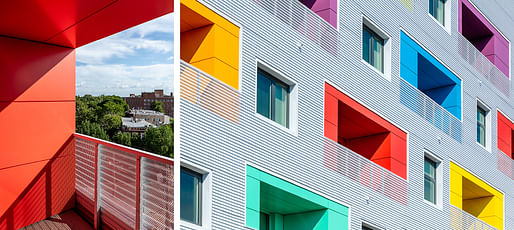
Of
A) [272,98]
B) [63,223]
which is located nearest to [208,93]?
[272,98]

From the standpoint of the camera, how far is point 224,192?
994 centimetres

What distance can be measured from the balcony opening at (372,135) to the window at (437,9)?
4.54m

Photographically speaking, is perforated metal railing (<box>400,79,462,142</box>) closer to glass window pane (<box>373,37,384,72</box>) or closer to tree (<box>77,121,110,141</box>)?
glass window pane (<box>373,37,384,72</box>)

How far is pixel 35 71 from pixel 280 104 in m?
4.43

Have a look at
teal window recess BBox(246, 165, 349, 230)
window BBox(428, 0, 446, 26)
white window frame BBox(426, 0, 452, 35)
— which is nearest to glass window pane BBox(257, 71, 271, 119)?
teal window recess BBox(246, 165, 349, 230)

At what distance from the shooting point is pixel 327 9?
42.9 ft

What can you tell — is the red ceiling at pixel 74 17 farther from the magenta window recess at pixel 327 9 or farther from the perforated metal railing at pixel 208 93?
the magenta window recess at pixel 327 9

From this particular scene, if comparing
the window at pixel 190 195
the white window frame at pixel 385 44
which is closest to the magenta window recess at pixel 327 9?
the white window frame at pixel 385 44

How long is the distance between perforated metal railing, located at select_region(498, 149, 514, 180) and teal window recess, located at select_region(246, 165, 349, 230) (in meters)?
10.4

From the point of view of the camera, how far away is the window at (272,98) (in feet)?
36.9

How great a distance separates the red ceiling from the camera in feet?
31.8

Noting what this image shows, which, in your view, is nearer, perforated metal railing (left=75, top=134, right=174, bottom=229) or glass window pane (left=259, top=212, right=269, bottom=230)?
perforated metal railing (left=75, top=134, right=174, bottom=229)

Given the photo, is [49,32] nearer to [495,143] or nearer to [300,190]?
[300,190]

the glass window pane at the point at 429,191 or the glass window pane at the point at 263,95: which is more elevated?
the glass window pane at the point at 263,95
